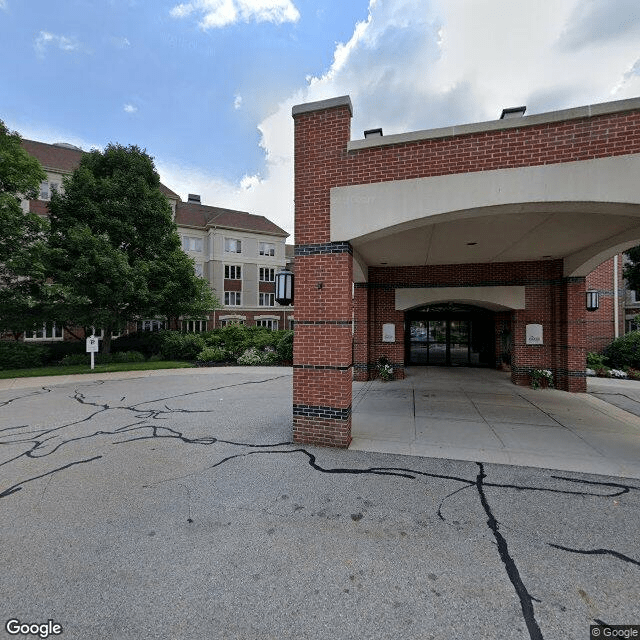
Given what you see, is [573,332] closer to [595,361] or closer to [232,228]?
[595,361]

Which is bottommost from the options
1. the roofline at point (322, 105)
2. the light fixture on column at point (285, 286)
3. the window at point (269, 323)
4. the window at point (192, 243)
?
the window at point (269, 323)

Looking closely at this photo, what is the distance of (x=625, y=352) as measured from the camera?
14281mm

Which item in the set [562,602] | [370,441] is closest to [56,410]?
[370,441]

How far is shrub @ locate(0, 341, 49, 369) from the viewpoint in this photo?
14414 millimetres

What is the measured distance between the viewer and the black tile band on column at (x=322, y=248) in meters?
5.65

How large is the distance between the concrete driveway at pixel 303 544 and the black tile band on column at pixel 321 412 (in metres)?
0.61

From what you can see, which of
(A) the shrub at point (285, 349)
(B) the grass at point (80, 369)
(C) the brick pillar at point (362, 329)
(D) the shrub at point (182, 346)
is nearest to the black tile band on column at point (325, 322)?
(C) the brick pillar at point (362, 329)

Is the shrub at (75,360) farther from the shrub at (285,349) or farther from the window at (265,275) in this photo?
the window at (265,275)

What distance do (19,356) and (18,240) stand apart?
5.30m

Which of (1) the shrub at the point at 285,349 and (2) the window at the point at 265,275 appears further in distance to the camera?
(2) the window at the point at 265,275

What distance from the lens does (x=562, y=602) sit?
254 cm

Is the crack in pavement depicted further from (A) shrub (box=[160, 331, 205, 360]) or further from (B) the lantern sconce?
(A) shrub (box=[160, 331, 205, 360])

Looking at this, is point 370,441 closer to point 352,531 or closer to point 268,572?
point 352,531

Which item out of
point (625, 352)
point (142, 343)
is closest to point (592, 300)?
point (625, 352)
